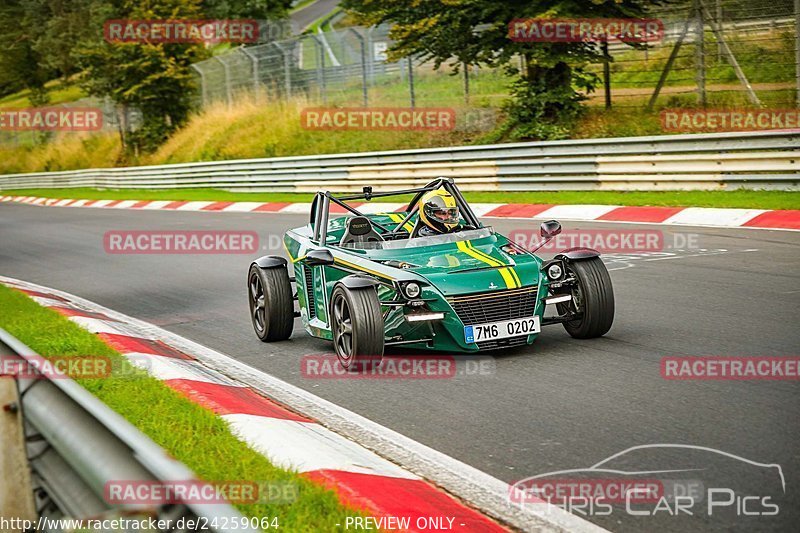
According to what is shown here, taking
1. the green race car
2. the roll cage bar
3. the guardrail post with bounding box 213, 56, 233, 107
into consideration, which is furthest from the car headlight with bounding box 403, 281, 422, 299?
the guardrail post with bounding box 213, 56, 233, 107

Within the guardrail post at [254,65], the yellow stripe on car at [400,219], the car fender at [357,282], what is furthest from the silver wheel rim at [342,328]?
the guardrail post at [254,65]

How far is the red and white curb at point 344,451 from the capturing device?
4324 millimetres

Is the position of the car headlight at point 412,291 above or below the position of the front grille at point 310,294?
above

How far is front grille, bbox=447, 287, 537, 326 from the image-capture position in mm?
7094

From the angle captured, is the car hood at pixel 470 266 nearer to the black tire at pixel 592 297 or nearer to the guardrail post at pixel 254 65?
the black tire at pixel 592 297

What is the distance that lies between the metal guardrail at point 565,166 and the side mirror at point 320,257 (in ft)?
30.2

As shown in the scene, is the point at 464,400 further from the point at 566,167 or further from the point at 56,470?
the point at 566,167

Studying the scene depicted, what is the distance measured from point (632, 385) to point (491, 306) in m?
1.21

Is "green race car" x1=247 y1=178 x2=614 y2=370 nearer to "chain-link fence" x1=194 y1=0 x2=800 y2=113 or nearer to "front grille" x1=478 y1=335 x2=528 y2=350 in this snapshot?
"front grille" x1=478 y1=335 x2=528 y2=350

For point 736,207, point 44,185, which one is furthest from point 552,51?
point 44,185

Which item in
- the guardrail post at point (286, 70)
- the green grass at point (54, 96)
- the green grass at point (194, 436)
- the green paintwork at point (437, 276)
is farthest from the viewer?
the green grass at point (54, 96)

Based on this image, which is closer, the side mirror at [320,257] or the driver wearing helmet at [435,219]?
the side mirror at [320,257]

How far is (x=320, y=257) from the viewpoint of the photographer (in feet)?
25.8

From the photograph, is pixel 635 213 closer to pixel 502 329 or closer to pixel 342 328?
pixel 502 329
